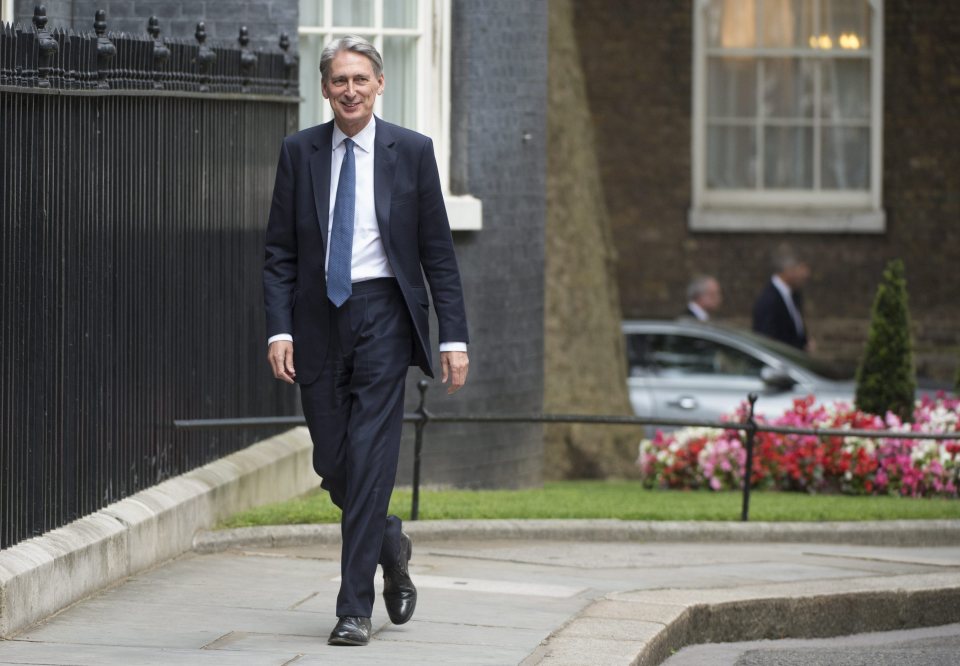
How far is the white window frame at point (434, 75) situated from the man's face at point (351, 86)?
5.10 metres

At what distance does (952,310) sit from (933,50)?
3.01 m

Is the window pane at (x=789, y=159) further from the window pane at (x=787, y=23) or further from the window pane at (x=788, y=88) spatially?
the window pane at (x=787, y=23)

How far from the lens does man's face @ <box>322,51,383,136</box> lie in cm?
632

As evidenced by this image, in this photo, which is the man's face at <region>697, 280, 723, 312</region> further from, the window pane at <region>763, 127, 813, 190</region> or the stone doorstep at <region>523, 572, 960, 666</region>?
the stone doorstep at <region>523, 572, 960, 666</region>

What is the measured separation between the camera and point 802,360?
1648 centimetres

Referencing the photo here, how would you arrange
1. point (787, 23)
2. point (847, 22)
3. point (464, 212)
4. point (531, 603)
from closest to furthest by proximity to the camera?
1. point (531, 603)
2. point (464, 212)
3. point (847, 22)
4. point (787, 23)

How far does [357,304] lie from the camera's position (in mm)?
6379

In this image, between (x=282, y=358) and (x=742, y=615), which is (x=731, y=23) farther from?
(x=282, y=358)

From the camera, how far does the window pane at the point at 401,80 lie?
11.6m

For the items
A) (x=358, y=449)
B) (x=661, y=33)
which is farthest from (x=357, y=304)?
(x=661, y=33)

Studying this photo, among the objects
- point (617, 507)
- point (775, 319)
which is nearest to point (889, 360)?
point (617, 507)

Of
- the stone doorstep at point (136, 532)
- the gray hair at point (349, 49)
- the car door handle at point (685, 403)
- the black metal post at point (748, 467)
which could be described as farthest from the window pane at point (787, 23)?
the gray hair at point (349, 49)

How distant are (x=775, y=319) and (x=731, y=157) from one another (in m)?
5.30

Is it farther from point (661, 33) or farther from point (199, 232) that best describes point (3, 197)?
point (661, 33)
